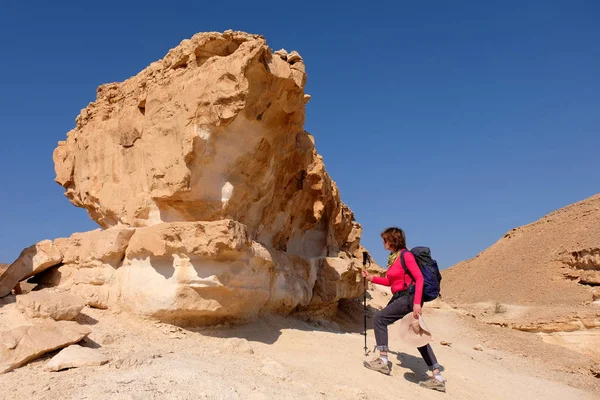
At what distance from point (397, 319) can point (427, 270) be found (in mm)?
712

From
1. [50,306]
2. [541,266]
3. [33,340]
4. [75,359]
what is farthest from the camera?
[541,266]

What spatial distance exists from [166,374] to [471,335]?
33.6 ft

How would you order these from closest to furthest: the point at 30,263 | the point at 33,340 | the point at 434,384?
the point at 33,340, the point at 434,384, the point at 30,263

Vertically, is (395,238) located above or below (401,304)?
above

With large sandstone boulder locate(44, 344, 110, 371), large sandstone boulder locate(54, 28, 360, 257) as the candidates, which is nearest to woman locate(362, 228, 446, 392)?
large sandstone boulder locate(54, 28, 360, 257)

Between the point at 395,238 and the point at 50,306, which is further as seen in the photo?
the point at 395,238

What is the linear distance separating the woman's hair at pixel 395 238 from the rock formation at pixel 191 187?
1775mm

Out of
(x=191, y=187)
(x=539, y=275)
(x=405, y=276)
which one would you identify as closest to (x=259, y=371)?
(x=405, y=276)

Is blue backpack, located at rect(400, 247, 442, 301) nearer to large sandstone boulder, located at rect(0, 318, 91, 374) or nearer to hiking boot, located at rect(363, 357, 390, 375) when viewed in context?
hiking boot, located at rect(363, 357, 390, 375)

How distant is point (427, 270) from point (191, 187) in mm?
3137

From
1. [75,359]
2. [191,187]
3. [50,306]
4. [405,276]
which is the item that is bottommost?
[75,359]

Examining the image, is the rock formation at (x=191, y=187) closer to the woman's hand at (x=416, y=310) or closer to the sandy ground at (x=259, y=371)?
the sandy ground at (x=259, y=371)

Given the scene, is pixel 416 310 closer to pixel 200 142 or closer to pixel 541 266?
pixel 200 142

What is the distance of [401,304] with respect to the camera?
17.9ft
